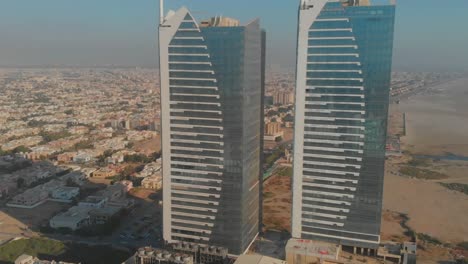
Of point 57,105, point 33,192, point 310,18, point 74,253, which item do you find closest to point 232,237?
point 74,253

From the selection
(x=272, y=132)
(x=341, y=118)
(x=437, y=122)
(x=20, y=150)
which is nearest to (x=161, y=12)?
(x=341, y=118)

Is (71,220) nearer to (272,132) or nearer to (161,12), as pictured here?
(161,12)

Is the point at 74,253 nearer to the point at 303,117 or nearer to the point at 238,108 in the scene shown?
the point at 238,108

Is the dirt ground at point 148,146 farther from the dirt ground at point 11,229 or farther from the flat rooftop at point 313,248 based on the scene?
the flat rooftop at point 313,248

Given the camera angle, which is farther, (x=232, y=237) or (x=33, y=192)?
(x=33, y=192)

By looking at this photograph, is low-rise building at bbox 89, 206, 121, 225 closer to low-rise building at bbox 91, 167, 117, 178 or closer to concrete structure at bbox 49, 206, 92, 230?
concrete structure at bbox 49, 206, 92, 230

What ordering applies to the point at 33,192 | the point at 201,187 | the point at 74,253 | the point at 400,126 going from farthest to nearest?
the point at 400,126 → the point at 33,192 → the point at 74,253 → the point at 201,187
